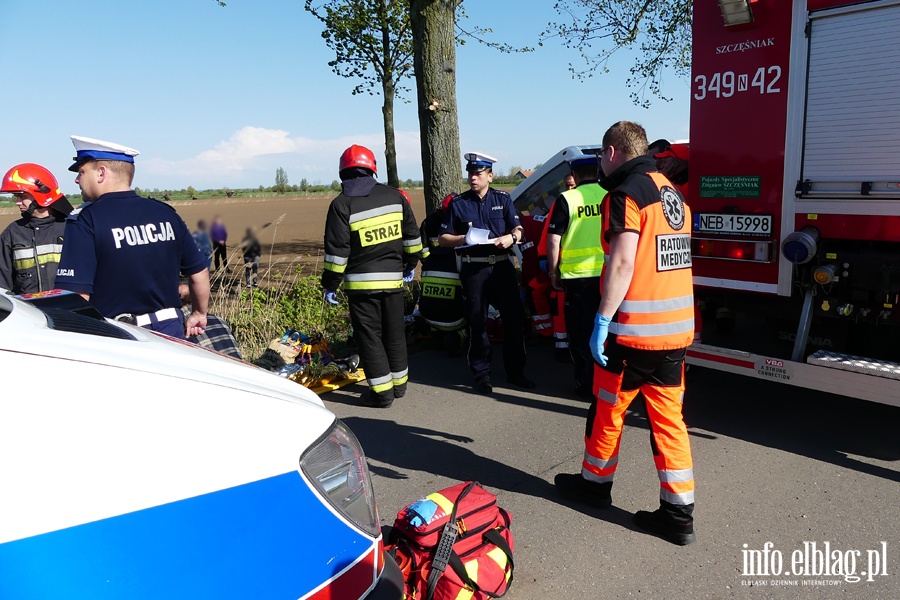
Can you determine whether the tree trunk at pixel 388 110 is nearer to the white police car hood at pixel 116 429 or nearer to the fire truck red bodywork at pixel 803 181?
the fire truck red bodywork at pixel 803 181

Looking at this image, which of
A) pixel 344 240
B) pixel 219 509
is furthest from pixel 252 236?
pixel 344 240

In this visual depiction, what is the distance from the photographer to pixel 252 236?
6.83 feet

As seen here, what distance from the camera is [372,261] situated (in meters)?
5.36

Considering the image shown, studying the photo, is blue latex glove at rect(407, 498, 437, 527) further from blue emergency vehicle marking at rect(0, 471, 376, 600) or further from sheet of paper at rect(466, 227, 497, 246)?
sheet of paper at rect(466, 227, 497, 246)

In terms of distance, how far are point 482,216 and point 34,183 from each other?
340cm

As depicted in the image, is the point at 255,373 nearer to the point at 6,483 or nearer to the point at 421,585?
the point at 6,483

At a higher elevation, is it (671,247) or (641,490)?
(671,247)

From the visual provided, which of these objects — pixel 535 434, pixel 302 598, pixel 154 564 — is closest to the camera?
pixel 154 564

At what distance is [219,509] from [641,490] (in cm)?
293

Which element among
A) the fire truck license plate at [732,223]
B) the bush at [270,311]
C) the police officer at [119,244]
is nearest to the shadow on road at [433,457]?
the police officer at [119,244]

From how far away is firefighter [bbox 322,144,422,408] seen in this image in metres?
5.20

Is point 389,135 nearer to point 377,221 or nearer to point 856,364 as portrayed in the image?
point 377,221

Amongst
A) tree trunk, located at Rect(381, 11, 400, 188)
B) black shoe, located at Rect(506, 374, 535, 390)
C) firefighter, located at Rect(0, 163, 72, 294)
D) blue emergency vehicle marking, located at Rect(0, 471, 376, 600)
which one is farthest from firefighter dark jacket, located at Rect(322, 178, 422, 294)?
tree trunk, located at Rect(381, 11, 400, 188)

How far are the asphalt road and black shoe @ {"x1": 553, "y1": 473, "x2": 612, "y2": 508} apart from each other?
5cm
